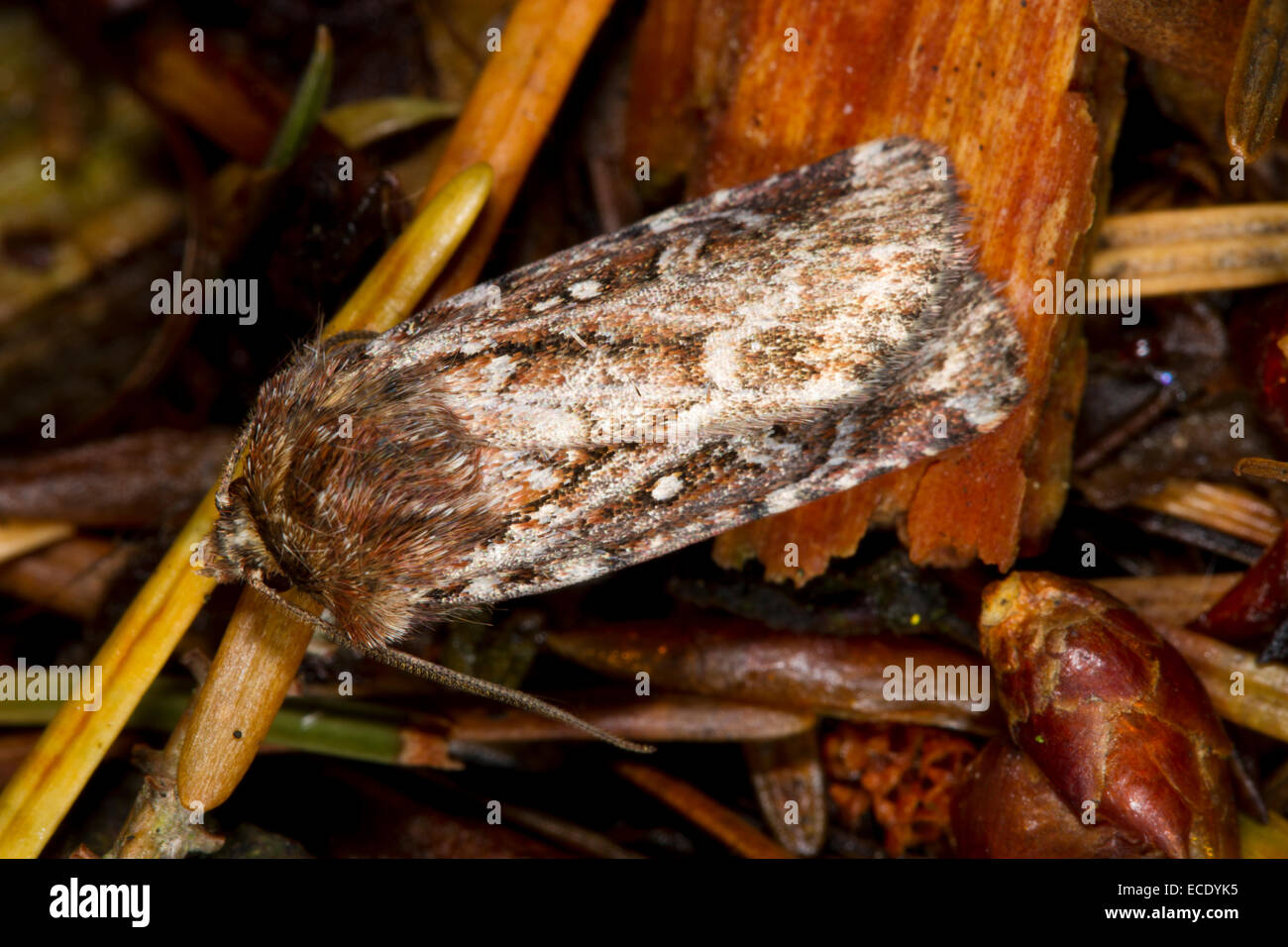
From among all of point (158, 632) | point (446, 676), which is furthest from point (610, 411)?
point (158, 632)

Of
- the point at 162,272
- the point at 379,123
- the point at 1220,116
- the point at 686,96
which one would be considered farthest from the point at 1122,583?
the point at 162,272

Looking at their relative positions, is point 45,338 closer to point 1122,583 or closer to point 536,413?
point 536,413

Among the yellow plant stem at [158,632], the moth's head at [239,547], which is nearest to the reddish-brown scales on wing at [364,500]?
the moth's head at [239,547]

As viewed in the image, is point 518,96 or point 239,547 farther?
point 518,96

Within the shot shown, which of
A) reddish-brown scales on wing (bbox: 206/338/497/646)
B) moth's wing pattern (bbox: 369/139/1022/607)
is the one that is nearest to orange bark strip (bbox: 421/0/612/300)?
moth's wing pattern (bbox: 369/139/1022/607)

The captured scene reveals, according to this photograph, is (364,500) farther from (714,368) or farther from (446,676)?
(714,368)
